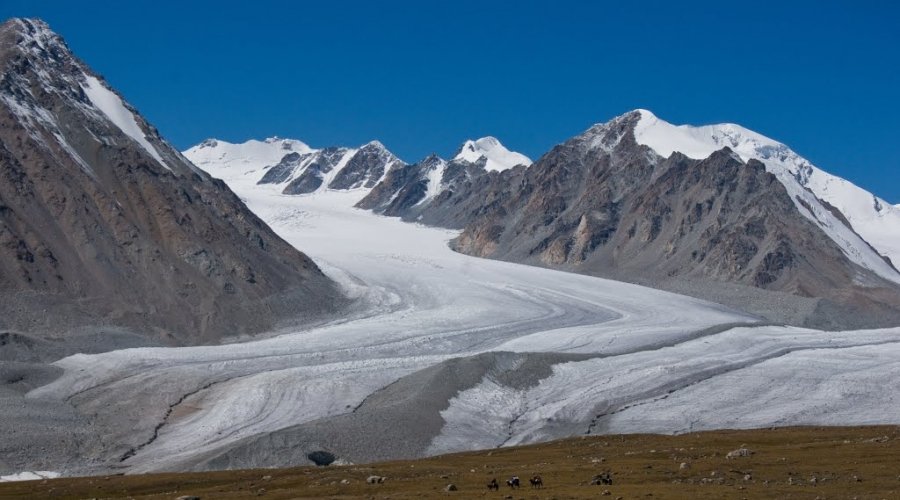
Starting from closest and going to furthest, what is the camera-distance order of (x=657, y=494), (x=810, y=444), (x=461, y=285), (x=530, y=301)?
1. (x=657, y=494)
2. (x=810, y=444)
3. (x=530, y=301)
4. (x=461, y=285)

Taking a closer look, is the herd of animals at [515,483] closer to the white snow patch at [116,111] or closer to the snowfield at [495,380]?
the snowfield at [495,380]

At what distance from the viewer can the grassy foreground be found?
1219 inches

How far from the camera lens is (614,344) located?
9506cm

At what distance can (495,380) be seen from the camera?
250 ft

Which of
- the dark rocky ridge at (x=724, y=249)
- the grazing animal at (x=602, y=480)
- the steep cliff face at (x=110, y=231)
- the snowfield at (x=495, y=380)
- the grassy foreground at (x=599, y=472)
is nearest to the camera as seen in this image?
the grassy foreground at (x=599, y=472)

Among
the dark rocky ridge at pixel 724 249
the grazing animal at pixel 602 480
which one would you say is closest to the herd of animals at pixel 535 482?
the grazing animal at pixel 602 480

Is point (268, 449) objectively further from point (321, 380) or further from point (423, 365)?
point (423, 365)

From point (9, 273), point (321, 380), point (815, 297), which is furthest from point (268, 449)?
point (815, 297)

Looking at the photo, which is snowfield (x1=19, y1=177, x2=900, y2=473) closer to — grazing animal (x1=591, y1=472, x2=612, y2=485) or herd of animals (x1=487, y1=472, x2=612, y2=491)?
herd of animals (x1=487, y1=472, x2=612, y2=491)

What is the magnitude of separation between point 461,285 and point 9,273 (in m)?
56.7

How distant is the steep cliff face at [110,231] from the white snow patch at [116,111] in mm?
237

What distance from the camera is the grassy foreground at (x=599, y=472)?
102 feet

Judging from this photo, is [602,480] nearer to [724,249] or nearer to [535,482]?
[535,482]

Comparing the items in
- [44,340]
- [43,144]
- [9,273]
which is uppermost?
[43,144]
